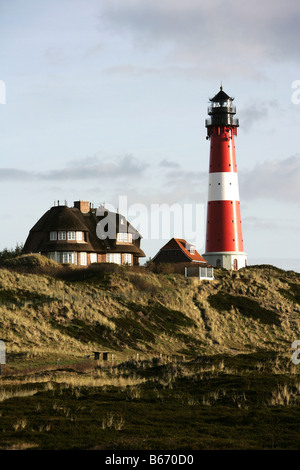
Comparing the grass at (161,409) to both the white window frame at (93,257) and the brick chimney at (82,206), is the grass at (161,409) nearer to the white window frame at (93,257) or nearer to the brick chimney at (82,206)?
the white window frame at (93,257)

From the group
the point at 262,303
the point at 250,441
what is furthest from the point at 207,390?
the point at 262,303

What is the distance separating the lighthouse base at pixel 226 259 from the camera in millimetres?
76300

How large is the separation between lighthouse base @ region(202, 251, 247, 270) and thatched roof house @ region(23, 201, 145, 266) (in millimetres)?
8073

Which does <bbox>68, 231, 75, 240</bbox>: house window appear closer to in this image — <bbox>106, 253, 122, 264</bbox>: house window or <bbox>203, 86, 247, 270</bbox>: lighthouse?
<bbox>106, 253, 122, 264</bbox>: house window

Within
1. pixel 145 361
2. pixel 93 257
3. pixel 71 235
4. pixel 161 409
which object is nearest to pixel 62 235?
pixel 71 235

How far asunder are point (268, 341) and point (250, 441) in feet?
132

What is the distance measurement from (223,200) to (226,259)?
627 centimetres

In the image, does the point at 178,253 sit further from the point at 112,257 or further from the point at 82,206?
the point at 82,206

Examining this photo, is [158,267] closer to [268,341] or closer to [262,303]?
[262,303]

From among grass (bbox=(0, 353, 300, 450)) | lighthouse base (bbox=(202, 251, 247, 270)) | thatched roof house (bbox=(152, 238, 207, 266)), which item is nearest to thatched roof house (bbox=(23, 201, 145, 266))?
thatched roof house (bbox=(152, 238, 207, 266))

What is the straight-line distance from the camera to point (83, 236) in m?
75.1

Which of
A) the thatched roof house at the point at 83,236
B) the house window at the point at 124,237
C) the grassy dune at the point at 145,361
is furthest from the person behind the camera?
the house window at the point at 124,237

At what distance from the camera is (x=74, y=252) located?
74.0 metres

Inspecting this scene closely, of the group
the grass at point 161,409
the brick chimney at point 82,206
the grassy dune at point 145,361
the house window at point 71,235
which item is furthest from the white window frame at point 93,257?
the grass at point 161,409
